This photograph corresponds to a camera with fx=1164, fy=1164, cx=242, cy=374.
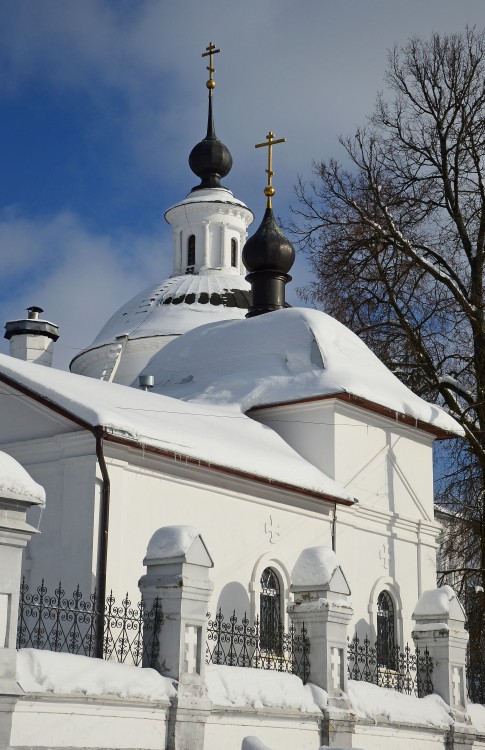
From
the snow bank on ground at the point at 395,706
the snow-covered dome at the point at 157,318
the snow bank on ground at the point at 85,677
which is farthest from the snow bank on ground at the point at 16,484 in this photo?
the snow-covered dome at the point at 157,318

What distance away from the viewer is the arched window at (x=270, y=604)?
14.3 m

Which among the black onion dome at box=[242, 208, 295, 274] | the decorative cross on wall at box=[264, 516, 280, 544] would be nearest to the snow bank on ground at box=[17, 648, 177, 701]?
the decorative cross on wall at box=[264, 516, 280, 544]

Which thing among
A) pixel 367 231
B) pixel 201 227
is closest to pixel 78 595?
pixel 367 231

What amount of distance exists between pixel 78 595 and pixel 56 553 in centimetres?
349

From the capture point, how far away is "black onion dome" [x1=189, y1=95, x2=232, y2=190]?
32.2m

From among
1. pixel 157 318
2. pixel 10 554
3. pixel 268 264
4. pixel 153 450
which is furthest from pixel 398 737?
pixel 157 318

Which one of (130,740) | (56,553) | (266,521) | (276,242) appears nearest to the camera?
(130,740)

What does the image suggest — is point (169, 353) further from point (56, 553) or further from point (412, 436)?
point (56, 553)

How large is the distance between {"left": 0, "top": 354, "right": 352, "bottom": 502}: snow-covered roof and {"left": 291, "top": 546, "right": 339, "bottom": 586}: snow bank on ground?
7.10ft

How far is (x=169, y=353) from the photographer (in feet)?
63.4

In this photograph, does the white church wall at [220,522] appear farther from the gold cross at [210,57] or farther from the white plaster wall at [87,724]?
the gold cross at [210,57]

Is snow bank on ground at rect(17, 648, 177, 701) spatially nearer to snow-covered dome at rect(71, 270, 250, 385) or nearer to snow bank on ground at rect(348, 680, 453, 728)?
snow bank on ground at rect(348, 680, 453, 728)

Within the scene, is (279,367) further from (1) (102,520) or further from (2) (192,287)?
(2) (192,287)

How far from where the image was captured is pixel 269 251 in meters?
22.0
